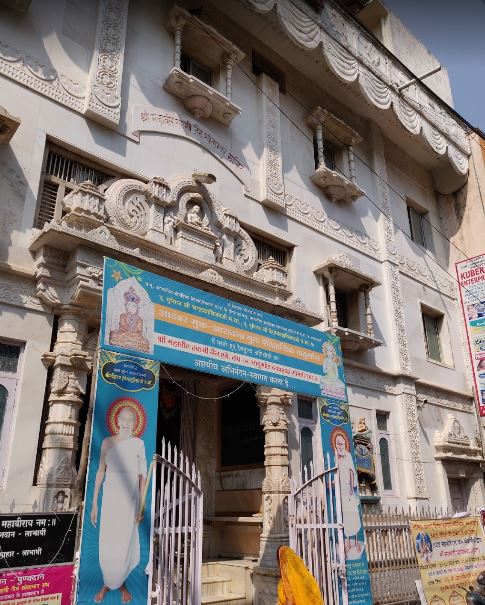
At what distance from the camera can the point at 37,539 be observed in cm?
460

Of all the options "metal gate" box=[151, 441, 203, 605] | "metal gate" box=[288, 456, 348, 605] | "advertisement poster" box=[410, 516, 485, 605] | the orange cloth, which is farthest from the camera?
"advertisement poster" box=[410, 516, 485, 605]

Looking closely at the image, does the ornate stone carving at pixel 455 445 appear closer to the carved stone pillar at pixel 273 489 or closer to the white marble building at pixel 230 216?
the white marble building at pixel 230 216

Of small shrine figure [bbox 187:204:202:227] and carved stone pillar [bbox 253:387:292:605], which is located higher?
small shrine figure [bbox 187:204:202:227]

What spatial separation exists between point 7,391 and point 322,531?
4592 millimetres

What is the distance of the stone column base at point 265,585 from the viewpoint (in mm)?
7018

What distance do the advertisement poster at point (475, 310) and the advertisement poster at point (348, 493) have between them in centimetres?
731

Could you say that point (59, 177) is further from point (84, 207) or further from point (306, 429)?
point (306, 429)

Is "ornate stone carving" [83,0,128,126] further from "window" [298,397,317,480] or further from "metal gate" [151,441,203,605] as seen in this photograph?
"window" [298,397,317,480]

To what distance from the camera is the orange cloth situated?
5230 millimetres

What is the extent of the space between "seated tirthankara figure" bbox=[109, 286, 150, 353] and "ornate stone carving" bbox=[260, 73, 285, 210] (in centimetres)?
557

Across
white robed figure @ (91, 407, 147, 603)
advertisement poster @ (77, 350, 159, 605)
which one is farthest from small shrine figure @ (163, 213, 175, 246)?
white robed figure @ (91, 407, 147, 603)

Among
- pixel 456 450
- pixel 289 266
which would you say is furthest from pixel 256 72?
pixel 456 450

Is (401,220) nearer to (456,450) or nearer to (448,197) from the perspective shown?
(448,197)

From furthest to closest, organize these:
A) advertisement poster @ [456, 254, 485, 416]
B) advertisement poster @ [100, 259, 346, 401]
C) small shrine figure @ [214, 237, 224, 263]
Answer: advertisement poster @ [456, 254, 485, 416]
small shrine figure @ [214, 237, 224, 263]
advertisement poster @ [100, 259, 346, 401]
